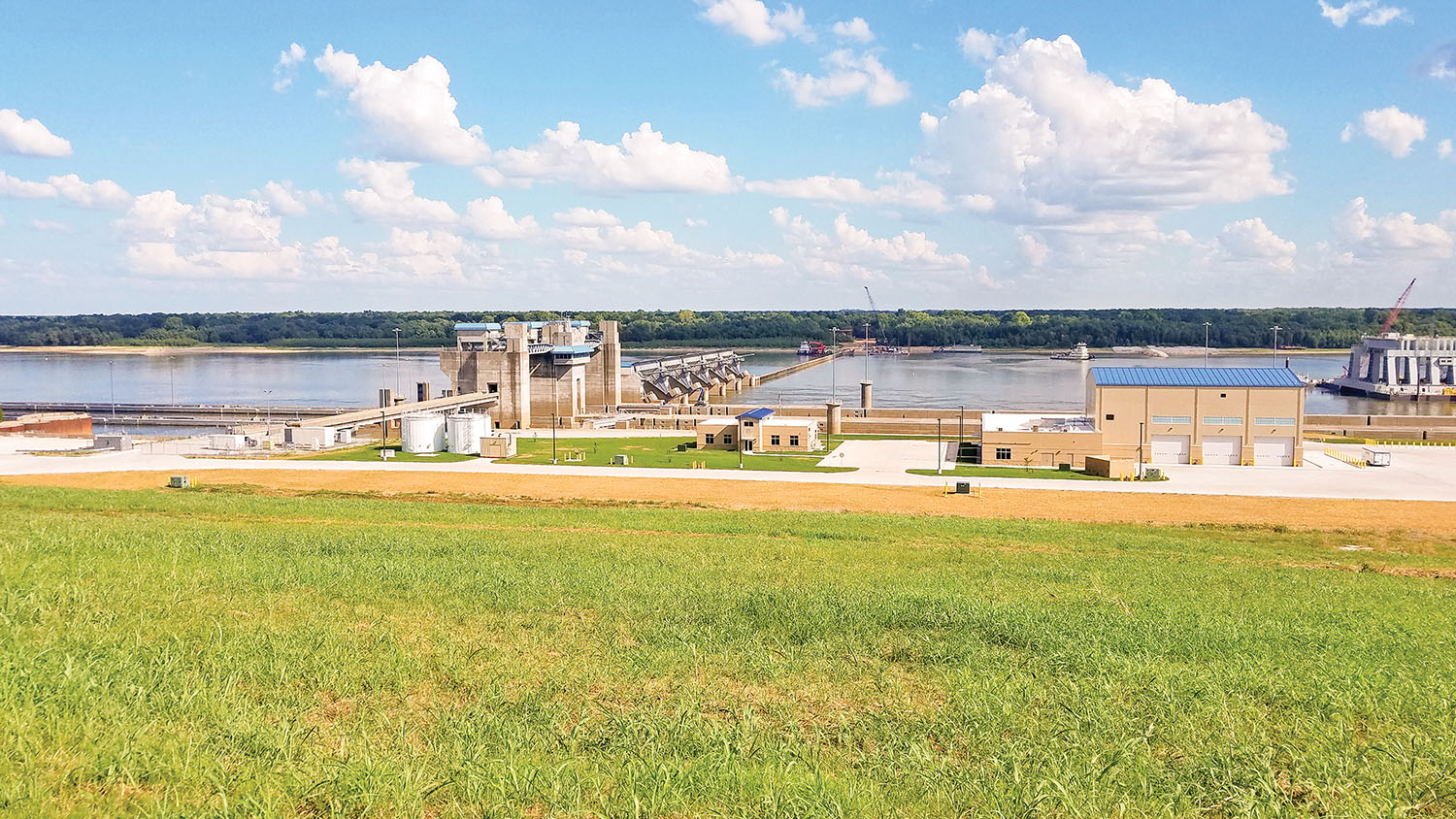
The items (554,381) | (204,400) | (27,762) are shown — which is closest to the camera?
(27,762)

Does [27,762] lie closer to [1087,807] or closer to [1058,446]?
[1087,807]

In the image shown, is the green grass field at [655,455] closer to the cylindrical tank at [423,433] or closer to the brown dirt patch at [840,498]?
the cylindrical tank at [423,433]

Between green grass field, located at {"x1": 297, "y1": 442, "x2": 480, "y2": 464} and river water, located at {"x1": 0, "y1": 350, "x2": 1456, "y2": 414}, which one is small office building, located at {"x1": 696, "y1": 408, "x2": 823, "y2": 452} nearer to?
green grass field, located at {"x1": 297, "y1": 442, "x2": 480, "y2": 464}

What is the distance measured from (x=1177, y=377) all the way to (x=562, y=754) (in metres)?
60.2

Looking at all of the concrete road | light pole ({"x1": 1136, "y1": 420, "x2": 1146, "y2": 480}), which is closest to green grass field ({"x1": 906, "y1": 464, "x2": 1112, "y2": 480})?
the concrete road

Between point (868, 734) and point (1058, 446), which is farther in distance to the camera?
point (1058, 446)

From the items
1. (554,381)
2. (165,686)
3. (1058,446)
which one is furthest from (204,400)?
(165,686)

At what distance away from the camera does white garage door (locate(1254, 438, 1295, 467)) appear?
58156 mm

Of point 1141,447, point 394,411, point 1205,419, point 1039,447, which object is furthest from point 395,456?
point 1205,419

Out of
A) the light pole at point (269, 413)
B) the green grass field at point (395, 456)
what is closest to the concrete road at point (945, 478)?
the green grass field at point (395, 456)

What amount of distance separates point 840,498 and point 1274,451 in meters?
31.7

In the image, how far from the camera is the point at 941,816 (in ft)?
23.2

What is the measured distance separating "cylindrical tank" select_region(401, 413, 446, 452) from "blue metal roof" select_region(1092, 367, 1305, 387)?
40986mm

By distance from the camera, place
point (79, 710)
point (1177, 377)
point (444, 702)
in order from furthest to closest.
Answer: point (1177, 377)
point (444, 702)
point (79, 710)
